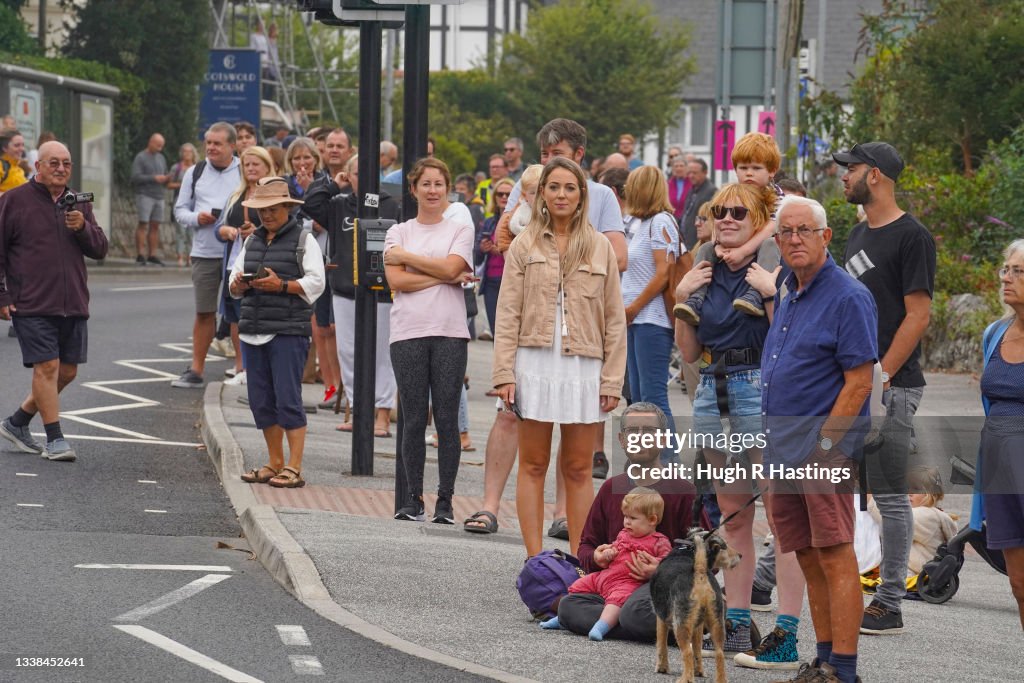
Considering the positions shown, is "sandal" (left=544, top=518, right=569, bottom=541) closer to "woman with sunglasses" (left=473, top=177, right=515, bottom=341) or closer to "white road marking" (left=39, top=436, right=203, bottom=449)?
"white road marking" (left=39, top=436, right=203, bottom=449)

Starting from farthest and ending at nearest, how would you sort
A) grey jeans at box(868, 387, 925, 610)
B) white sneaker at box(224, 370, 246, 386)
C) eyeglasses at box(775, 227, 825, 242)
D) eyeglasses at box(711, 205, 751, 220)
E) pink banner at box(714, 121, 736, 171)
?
pink banner at box(714, 121, 736, 171) → white sneaker at box(224, 370, 246, 386) → grey jeans at box(868, 387, 925, 610) → eyeglasses at box(711, 205, 751, 220) → eyeglasses at box(775, 227, 825, 242)

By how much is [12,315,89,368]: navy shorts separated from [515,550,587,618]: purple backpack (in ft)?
15.6

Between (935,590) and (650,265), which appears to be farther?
(650,265)

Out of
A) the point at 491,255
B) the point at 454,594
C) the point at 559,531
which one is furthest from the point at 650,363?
the point at 491,255

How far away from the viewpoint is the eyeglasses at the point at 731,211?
24.6 ft

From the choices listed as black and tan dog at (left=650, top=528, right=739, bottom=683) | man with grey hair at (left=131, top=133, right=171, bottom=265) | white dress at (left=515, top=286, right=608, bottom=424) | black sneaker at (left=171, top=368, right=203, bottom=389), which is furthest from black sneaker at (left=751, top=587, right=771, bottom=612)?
man with grey hair at (left=131, top=133, right=171, bottom=265)

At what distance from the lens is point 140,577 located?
27.8 ft

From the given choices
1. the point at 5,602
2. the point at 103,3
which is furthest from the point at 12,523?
the point at 103,3

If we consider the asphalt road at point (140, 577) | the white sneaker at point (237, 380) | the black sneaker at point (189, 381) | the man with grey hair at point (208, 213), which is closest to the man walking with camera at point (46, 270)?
the asphalt road at point (140, 577)

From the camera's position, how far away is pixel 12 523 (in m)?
9.57

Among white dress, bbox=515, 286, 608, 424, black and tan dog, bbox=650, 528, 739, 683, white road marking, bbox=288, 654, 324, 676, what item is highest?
white dress, bbox=515, 286, 608, 424

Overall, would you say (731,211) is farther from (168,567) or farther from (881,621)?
(168,567)

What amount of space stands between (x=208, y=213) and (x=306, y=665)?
887 cm

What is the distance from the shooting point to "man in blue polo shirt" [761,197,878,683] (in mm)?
6516
